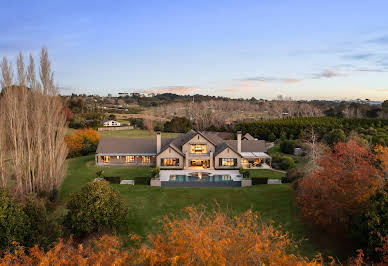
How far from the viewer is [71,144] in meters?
54.8

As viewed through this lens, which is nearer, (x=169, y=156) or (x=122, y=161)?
(x=169, y=156)

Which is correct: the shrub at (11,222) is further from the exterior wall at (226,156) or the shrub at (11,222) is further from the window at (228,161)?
the window at (228,161)

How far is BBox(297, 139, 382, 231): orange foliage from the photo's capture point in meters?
20.2

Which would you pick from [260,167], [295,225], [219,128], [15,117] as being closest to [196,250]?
[295,225]

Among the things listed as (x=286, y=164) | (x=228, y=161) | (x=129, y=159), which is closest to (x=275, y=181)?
(x=286, y=164)

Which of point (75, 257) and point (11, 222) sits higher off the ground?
point (75, 257)

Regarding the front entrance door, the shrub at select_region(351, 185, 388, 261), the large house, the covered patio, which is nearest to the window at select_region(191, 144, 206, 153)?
the large house

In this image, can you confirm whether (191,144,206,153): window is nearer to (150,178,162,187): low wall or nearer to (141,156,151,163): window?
(141,156,151,163): window

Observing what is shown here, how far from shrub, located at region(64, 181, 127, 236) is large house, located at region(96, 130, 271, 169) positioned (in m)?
21.4

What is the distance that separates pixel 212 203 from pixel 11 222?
1814 centimetres

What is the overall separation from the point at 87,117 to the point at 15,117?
72.8 metres

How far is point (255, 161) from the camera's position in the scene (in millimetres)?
48406

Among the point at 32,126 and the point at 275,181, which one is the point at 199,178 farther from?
the point at 32,126

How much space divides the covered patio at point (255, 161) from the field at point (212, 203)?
10648 millimetres
